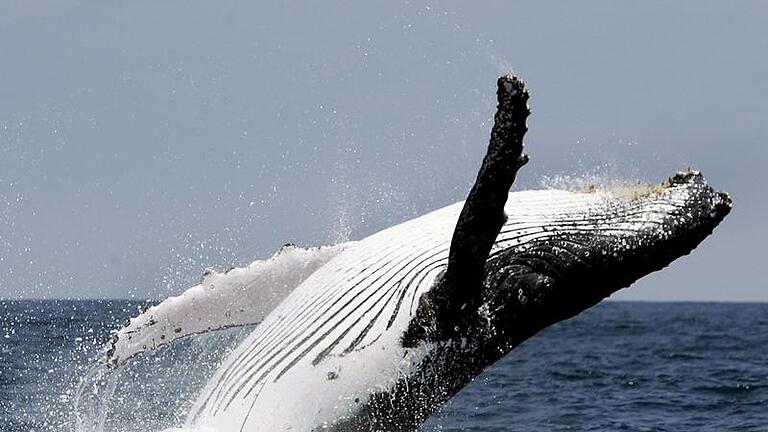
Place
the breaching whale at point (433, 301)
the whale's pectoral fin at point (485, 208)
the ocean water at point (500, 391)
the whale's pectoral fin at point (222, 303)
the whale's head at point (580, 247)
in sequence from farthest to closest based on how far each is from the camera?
the ocean water at point (500, 391), the whale's pectoral fin at point (222, 303), the whale's head at point (580, 247), the breaching whale at point (433, 301), the whale's pectoral fin at point (485, 208)

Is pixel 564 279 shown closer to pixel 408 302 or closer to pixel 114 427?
pixel 408 302

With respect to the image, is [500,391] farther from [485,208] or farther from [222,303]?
[485,208]

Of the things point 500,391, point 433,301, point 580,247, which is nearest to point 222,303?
point 433,301

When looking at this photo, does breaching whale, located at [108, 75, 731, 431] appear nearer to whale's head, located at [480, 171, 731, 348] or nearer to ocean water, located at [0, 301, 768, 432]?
whale's head, located at [480, 171, 731, 348]

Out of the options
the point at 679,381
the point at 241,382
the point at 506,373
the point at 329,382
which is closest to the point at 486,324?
the point at 329,382

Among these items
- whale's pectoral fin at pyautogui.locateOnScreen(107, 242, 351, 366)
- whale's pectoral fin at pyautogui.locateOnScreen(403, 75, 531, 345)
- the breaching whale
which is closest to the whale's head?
the breaching whale

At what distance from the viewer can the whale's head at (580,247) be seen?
22.1ft

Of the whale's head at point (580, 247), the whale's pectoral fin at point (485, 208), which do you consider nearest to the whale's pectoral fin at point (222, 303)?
the whale's head at point (580, 247)

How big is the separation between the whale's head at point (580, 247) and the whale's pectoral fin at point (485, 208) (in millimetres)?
321

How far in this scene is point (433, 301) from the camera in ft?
21.1

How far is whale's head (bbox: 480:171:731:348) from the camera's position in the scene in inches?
265

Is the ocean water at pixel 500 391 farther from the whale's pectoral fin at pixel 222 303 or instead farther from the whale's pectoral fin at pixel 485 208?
the whale's pectoral fin at pixel 485 208

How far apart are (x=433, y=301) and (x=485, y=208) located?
694mm

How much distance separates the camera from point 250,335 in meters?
7.48
